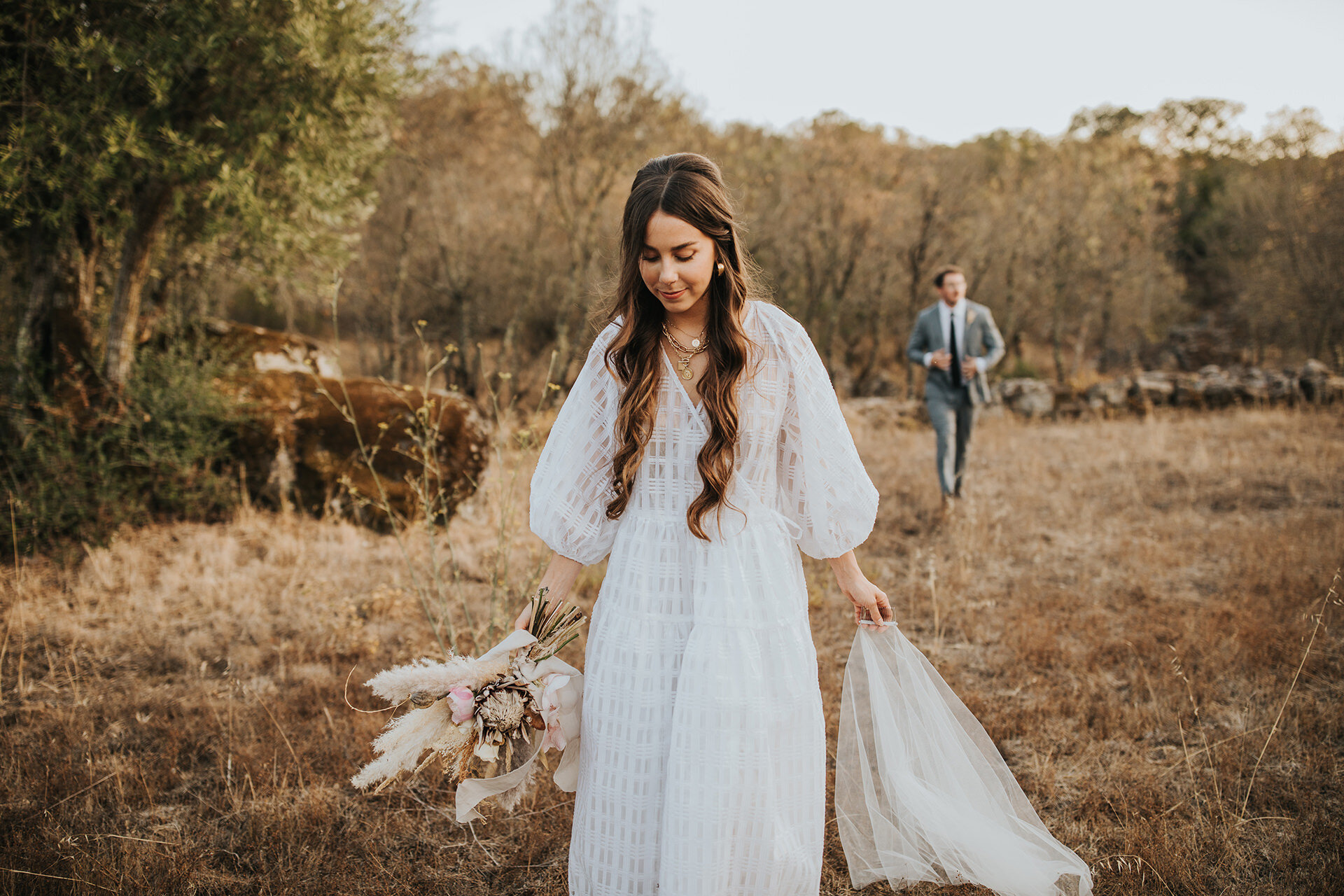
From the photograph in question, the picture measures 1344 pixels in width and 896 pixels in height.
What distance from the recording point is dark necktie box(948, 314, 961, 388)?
666cm

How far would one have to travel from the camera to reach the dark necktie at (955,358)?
21.8 feet

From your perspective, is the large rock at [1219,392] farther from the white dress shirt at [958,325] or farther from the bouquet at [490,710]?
the bouquet at [490,710]

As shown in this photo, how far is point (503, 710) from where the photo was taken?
63.8 inches

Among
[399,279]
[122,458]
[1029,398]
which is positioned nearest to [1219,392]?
[1029,398]

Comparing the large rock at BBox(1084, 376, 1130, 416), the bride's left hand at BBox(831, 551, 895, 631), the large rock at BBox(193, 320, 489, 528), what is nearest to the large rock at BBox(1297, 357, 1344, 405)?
the large rock at BBox(1084, 376, 1130, 416)

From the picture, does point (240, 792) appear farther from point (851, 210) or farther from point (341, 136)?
point (851, 210)

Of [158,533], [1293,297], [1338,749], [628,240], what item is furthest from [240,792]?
[1293,297]

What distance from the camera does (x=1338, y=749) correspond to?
3141 millimetres

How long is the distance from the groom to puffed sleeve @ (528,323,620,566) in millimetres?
5361

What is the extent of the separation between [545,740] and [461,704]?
26 centimetres

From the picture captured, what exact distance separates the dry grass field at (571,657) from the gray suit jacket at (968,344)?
1131 mm

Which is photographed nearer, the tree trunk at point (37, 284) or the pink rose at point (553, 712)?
the pink rose at point (553, 712)

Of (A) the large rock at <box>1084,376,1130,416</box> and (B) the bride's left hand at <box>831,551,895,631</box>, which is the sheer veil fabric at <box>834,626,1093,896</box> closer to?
(B) the bride's left hand at <box>831,551,895,631</box>

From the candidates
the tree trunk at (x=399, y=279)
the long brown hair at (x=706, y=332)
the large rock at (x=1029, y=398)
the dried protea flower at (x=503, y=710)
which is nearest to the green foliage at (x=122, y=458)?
the dried protea flower at (x=503, y=710)
